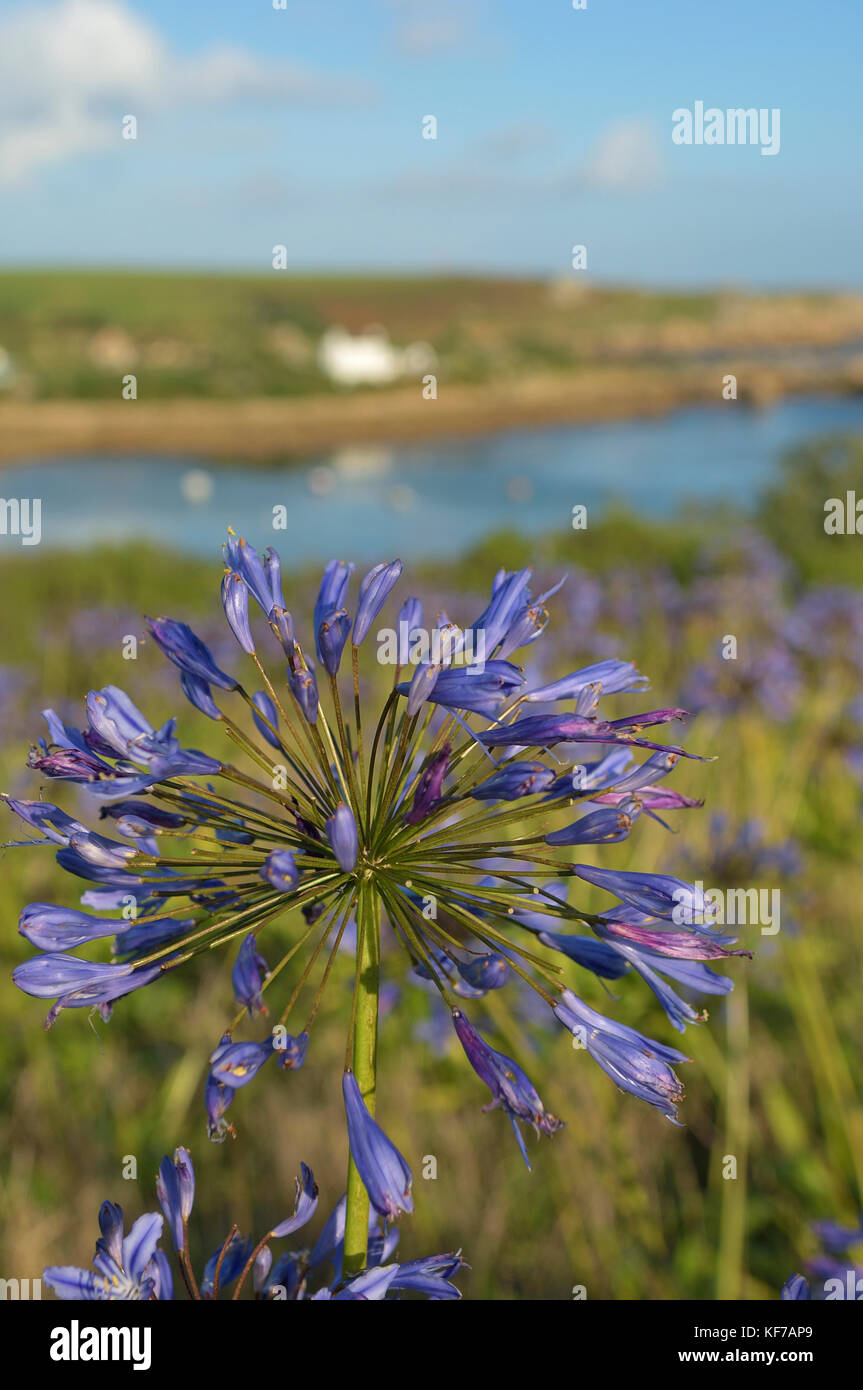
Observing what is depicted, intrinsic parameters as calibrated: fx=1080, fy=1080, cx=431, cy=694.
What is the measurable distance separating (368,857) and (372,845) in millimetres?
19

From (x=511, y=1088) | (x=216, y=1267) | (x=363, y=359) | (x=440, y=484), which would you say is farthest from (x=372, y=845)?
(x=363, y=359)

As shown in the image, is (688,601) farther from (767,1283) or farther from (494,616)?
(494,616)

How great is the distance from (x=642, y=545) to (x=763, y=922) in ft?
53.0

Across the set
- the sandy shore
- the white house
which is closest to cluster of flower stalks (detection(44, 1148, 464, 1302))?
the sandy shore

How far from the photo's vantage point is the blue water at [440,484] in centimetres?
1916

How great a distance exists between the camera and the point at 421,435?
51.6 m

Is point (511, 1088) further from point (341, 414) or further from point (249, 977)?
point (341, 414)

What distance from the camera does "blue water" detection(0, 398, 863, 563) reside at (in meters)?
19.2

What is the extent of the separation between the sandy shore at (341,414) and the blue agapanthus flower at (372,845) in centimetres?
3884

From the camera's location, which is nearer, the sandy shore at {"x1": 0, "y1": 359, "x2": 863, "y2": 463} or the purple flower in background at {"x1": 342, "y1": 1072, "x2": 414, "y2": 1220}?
the purple flower in background at {"x1": 342, "y1": 1072, "x2": 414, "y2": 1220}

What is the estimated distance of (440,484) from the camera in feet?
117

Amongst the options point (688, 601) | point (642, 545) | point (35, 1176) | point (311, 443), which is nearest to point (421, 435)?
point (311, 443)

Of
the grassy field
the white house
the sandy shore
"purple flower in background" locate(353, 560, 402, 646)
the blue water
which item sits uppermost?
the white house

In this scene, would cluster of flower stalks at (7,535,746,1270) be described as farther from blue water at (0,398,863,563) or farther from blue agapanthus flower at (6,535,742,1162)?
blue water at (0,398,863,563)
